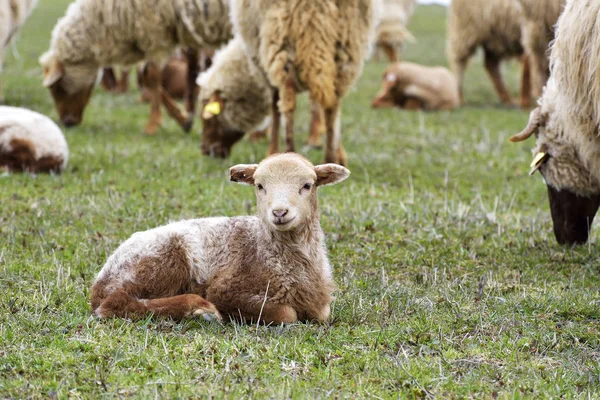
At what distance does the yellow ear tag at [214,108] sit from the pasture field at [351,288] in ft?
1.92

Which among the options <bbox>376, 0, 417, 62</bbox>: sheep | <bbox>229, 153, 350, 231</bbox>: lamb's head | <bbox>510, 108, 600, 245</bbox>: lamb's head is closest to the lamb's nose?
<bbox>229, 153, 350, 231</bbox>: lamb's head

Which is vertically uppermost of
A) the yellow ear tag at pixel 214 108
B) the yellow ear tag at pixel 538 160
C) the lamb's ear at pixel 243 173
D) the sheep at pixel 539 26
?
the sheep at pixel 539 26

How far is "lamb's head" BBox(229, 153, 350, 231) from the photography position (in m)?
4.53

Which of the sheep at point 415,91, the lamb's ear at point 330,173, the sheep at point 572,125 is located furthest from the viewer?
the sheep at point 415,91

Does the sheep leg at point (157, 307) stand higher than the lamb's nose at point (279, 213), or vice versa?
the lamb's nose at point (279, 213)

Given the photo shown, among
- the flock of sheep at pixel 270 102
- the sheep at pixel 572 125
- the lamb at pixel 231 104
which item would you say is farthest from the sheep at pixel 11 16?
the sheep at pixel 572 125

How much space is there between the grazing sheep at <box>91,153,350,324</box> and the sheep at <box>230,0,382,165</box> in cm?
366

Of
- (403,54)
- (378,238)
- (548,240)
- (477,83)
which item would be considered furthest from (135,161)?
(403,54)

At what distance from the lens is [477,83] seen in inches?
862

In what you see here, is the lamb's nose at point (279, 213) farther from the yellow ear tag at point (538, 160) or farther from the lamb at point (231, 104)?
the lamb at point (231, 104)

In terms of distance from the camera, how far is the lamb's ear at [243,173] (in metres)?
4.88

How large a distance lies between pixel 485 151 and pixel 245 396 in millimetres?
8217

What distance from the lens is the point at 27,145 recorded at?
8883mm

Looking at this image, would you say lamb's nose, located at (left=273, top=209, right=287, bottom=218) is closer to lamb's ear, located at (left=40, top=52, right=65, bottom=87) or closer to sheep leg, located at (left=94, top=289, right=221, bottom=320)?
sheep leg, located at (left=94, top=289, right=221, bottom=320)
